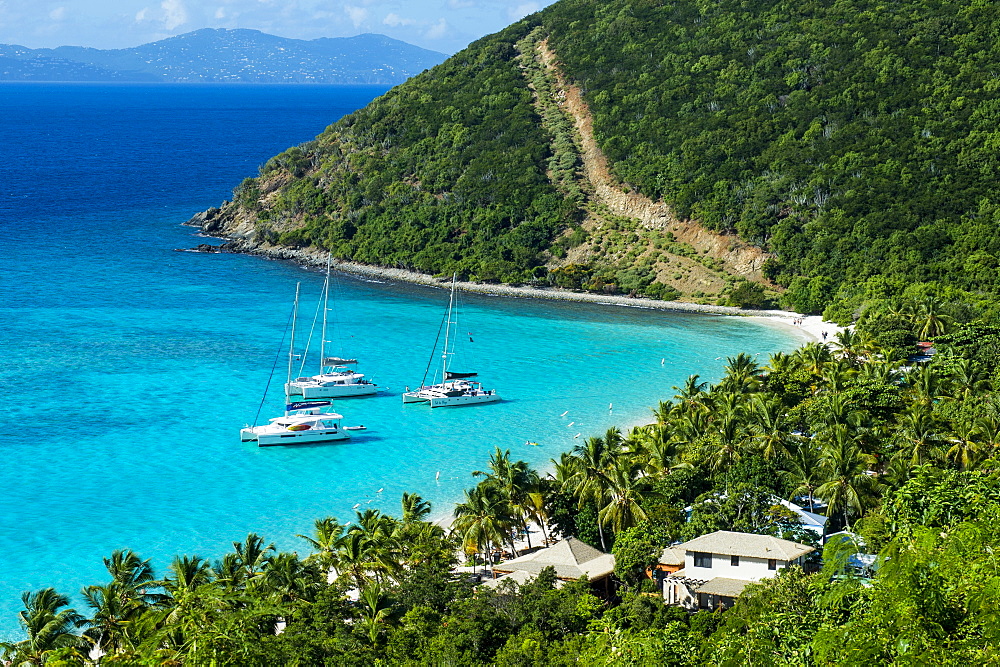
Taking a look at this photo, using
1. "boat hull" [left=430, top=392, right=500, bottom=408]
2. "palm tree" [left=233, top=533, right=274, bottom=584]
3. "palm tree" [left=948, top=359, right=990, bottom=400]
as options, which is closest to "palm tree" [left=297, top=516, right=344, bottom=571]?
"palm tree" [left=233, top=533, right=274, bottom=584]

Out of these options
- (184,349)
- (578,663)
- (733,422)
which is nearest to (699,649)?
(578,663)

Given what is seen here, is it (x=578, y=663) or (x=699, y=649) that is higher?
(x=699, y=649)

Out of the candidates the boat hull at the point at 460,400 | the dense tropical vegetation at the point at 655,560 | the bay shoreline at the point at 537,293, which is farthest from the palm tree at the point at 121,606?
the boat hull at the point at 460,400

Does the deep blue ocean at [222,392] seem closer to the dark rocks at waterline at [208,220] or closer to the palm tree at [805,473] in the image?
the dark rocks at waterline at [208,220]

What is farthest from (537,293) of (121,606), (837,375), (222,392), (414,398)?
(121,606)

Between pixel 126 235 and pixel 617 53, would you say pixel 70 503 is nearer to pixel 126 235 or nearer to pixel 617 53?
pixel 126 235

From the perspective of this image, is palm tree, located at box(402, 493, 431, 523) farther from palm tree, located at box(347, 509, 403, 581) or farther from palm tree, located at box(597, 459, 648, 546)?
palm tree, located at box(597, 459, 648, 546)
